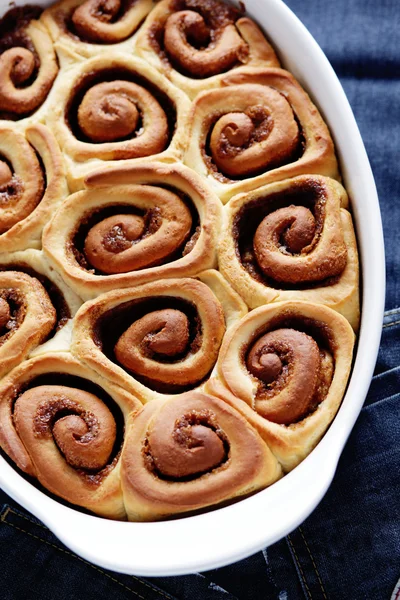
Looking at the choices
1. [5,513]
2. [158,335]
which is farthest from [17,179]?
[5,513]

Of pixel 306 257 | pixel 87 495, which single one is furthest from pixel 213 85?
pixel 87 495

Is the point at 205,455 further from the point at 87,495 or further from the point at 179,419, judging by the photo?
the point at 87,495

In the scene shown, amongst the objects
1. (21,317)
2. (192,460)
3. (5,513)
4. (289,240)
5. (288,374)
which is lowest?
(5,513)

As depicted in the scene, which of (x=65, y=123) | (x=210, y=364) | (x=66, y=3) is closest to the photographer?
(x=210, y=364)

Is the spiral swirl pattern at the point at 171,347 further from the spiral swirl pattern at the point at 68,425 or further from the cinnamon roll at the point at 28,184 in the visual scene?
the cinnamon roll at the point at 28,184

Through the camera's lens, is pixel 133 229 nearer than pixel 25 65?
Yes

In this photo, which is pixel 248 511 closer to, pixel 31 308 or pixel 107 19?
pixel 31 308

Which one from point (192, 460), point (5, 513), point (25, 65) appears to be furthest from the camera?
point (5, 513)
